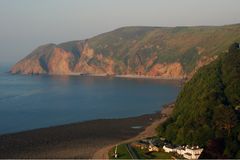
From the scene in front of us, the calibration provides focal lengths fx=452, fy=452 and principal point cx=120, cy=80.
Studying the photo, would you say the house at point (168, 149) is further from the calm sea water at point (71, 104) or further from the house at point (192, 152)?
the calm sea water at point (71, 104)

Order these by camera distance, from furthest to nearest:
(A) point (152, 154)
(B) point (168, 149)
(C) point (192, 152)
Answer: (B) point (168, 149) → (A) point (152, 154) → (C) point (192, 152)

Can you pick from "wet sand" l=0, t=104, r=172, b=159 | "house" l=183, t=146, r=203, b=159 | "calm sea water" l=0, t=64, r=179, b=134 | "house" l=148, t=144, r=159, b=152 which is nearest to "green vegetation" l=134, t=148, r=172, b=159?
"house" l=148, t=144, r=159, b=152

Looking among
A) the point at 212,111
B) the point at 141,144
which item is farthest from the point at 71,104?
the point at 212,111

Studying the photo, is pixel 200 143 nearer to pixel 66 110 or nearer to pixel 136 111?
pixel 136 111

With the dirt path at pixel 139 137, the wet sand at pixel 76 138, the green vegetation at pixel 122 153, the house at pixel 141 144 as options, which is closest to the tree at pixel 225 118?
the house at pixel 141 144

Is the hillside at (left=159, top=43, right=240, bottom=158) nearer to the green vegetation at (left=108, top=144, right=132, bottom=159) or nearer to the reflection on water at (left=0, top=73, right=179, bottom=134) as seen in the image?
the green vegetation at (left=108, top=144, right=132, bottom=159)

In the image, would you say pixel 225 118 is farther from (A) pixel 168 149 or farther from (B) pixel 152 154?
(B) pixel 152 154
